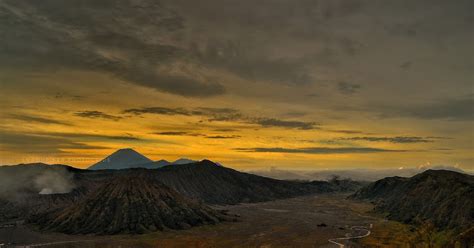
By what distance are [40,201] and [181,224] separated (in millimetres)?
85030

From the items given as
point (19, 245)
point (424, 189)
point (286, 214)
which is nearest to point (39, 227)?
point (19, 245)

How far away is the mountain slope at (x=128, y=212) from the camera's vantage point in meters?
144

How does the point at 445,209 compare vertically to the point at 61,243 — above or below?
above

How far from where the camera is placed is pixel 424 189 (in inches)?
7264

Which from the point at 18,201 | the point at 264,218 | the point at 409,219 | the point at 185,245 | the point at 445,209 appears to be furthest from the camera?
the point at 18,201

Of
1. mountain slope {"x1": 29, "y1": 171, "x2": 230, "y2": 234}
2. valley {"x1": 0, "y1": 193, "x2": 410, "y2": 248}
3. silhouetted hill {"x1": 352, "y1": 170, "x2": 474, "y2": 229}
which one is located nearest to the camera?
valley {"x1": 0, "y1": 193, "x2": 410, "y2": 248}

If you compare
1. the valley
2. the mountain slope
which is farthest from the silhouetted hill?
the mountain slope

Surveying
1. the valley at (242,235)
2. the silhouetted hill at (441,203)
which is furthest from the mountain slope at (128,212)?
the silhouetted hill at (441,203)

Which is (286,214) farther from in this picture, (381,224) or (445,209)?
(445,209)

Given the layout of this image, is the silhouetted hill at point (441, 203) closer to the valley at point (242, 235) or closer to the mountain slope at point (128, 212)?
the valley at point (242, 235)

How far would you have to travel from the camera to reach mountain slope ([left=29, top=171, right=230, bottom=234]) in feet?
473

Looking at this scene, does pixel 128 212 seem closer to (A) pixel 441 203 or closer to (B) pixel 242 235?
(B) pixel 242 235

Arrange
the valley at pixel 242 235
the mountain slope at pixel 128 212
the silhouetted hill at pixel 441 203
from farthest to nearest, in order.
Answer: the mountain slope at pixel 128 212 < the silhouetted hill at pixel 441 203 < the valley at pixel 242 235

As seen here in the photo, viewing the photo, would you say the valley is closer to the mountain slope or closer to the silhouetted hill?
the mountain slope
